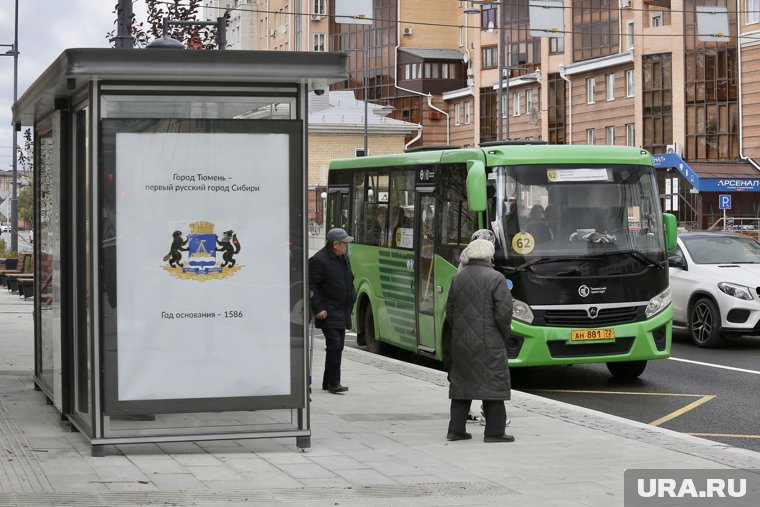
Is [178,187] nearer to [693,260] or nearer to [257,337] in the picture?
[257,337]

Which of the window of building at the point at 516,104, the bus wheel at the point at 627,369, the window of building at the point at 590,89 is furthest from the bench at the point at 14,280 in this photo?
the window of building at the point at 516,104

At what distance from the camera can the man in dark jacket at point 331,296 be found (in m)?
14.2

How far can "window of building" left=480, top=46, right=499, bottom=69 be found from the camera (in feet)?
310

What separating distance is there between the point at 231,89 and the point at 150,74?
63 centimetres

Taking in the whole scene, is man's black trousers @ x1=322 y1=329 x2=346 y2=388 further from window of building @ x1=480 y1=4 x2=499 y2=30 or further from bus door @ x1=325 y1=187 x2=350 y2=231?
window of building @ x1=480 y1=4 x2=499 y2=30

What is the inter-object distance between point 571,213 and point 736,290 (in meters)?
4.97

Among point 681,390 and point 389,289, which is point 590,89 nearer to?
point 389,289

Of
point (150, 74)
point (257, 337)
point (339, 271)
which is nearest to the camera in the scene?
point (150, 74)

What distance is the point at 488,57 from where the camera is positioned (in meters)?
95.4

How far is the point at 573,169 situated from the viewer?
15766 millimetres

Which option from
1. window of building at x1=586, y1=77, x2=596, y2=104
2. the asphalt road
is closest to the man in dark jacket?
the asphalt road

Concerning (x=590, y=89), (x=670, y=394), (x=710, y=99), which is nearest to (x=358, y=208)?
(x=670, y=394)

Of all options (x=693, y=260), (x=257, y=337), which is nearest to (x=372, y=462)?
(x=257, y=337)

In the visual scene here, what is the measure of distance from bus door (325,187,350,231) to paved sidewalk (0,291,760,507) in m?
7.90
